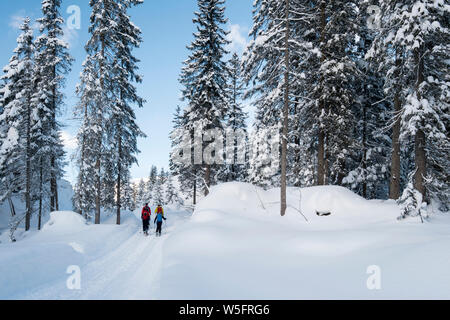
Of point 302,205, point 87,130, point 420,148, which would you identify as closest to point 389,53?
point 420,148

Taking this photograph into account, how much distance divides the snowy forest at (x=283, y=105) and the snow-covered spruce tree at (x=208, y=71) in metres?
0.12

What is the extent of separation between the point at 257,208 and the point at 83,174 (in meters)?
13.3

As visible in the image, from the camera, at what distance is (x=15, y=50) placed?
59.3ft

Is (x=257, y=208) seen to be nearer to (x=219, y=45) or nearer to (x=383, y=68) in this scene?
(x=383, y=68)

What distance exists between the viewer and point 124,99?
2048cm

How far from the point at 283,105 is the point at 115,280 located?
1094 centimetres

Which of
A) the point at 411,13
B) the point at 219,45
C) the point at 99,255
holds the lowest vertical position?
the point at 99,255

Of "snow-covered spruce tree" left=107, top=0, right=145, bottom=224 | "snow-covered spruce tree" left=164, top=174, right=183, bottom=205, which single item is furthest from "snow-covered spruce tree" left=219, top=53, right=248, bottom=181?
"snow-covered spruce tree" left=164, top=174, right=183, bottom=205

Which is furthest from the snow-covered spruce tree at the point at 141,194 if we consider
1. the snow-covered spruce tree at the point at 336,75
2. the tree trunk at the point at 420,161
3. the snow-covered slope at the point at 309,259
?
the tree trunk at the point at 420,161

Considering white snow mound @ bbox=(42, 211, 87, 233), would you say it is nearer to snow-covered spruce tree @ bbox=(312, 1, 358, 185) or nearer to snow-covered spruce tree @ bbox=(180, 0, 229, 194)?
snow-covered spruce tree @ bbox=(180, 0, 229, 194)

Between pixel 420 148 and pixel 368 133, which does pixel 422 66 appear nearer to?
pixel 420 148
